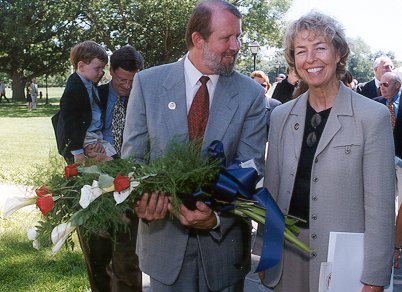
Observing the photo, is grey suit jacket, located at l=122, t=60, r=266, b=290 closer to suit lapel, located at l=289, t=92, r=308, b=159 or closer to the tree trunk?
suit lapel, located at l=289, t=92, r=308, b=159

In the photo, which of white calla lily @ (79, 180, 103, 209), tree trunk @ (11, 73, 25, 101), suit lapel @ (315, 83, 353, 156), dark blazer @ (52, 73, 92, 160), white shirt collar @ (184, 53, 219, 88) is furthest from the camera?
tree trunk @ (11, 73, 25, 101)

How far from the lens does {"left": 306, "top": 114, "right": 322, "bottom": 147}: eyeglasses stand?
2.44 m

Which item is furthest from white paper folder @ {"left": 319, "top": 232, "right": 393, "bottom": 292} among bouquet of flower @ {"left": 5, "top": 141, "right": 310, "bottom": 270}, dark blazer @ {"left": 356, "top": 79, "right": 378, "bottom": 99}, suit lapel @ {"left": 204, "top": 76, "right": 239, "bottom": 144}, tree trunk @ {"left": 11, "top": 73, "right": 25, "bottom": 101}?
tree trunk @ {"left": 11, "top": 73, "right": 25, "bottom": 101}

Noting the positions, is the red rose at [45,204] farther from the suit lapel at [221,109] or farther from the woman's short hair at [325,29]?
the woman's short hair at [325,29]

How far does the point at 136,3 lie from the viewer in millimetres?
34969

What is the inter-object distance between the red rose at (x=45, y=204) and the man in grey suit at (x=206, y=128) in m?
0.51

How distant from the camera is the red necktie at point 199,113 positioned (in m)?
2.61

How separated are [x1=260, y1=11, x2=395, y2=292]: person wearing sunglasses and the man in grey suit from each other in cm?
18

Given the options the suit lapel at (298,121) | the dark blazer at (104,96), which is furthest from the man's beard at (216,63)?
the dark blazer at (104,96)

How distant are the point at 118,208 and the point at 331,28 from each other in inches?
46.4

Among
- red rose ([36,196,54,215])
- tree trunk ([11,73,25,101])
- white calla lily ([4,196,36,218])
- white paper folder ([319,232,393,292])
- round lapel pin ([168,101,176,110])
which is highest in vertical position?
round lapel pin ([168,101,176,110])

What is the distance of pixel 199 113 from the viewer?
2.63m

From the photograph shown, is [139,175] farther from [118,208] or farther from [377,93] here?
[377,93]

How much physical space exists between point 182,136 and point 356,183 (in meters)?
0.81
